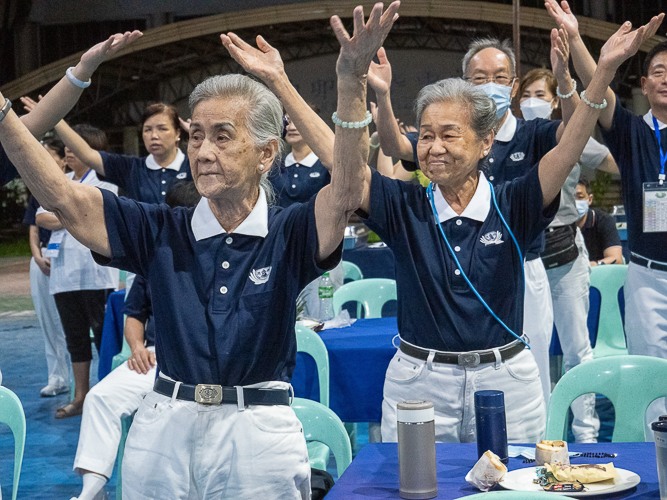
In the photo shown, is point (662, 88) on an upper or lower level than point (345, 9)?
lower

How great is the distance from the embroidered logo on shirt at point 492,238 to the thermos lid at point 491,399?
53 centimetres

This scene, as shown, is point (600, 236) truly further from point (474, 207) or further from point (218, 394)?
point (218, 394)

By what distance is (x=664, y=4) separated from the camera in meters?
7.40

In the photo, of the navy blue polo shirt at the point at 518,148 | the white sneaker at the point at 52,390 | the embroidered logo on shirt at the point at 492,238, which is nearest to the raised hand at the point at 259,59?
the embroidered logo on shirt at the point at 492,238

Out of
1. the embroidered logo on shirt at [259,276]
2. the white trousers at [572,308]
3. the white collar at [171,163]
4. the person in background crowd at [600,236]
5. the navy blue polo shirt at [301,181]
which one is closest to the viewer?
the embroidered logo on shirt at [259,276]

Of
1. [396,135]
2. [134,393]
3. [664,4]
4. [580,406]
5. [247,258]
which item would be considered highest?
[664,4]

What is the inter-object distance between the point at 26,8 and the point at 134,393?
271 inches

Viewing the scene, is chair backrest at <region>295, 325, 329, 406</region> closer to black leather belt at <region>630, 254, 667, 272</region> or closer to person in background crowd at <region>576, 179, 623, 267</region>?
black leather belt at <region>630, 254, 667, 272</region>

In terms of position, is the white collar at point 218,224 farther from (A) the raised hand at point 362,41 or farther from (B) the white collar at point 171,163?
→ (B) the white collar at point 171,163

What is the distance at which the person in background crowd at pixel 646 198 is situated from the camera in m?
2.63

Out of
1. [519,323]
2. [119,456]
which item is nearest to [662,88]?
[519,323]

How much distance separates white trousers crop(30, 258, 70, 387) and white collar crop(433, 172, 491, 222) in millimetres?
3753

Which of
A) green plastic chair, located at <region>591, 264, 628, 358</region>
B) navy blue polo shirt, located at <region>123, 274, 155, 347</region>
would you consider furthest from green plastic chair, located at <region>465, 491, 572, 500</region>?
green plastic chair, located at <region>591, 264, 628, 358</region>

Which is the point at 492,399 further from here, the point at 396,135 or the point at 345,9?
the point at 345,9
